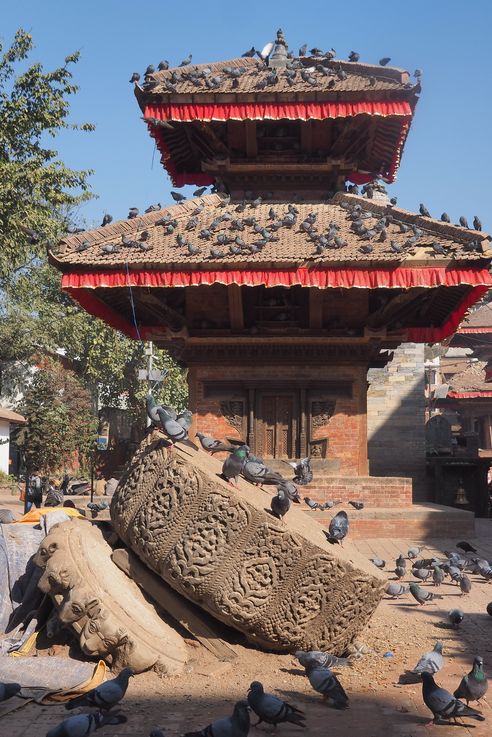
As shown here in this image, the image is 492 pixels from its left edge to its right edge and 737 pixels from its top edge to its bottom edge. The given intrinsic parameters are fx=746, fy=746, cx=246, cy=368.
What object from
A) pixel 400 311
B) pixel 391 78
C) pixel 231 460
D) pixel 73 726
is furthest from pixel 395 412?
pixel 73 726

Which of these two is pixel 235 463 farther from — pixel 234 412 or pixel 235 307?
pixel 234 412

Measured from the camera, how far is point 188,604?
6164mm

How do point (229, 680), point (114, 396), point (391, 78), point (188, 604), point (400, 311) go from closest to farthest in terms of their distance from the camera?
point (229, 680) < point (188, 604) < point (400, 311) < point (391, 78) < point (114, 396)

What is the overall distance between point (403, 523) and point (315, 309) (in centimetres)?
396

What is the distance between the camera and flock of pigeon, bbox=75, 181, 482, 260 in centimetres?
1195

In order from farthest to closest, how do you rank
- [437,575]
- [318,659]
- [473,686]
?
[437,575] → [318,659] → [473,686]

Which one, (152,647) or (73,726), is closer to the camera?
(73,726)

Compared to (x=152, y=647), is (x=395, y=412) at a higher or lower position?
higher

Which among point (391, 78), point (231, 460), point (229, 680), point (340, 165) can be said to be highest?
point (391, 78)

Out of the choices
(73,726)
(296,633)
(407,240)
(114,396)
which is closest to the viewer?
(73,726)

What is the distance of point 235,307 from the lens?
43.2ft

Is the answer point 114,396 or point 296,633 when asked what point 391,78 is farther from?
point 114,396

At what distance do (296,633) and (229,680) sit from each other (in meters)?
0.67

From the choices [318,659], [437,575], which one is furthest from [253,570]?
[437,575]
